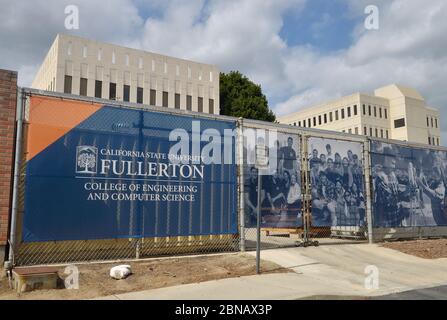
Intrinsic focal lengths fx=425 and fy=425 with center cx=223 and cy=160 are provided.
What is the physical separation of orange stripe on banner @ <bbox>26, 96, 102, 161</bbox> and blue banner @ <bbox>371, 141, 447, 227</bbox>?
9351 mm

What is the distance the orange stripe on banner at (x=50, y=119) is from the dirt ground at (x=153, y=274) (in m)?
2.56

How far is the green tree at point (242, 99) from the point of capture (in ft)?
143

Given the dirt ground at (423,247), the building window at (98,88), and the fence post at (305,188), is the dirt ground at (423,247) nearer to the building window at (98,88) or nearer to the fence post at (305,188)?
the fence post at (305,188)

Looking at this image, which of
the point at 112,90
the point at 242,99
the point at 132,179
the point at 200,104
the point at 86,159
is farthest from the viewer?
the point at 200,104

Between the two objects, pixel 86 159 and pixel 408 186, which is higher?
pixel 86 159

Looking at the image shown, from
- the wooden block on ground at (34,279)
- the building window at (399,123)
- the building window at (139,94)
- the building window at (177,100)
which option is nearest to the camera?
the wooden block on ground at (34,279)

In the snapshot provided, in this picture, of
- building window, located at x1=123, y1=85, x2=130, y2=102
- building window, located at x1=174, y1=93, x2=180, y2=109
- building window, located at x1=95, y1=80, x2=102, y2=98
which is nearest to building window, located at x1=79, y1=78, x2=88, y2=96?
building window, located at x1=95, y1=80, x2=102, y2=98

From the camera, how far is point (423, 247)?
42.7 feet

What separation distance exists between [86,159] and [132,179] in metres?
1.09

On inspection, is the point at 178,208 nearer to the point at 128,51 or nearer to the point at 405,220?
the point at 405,220

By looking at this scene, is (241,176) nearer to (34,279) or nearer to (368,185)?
(368,185)

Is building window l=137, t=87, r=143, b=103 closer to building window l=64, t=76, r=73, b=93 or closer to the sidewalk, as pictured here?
building window l=64, t=76, r=73, b=93

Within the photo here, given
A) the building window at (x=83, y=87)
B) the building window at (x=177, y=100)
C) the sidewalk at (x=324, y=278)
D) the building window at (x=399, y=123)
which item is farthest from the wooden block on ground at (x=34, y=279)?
the building window at (x=399, y=123)

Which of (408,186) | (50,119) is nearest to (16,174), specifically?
(50,119)
